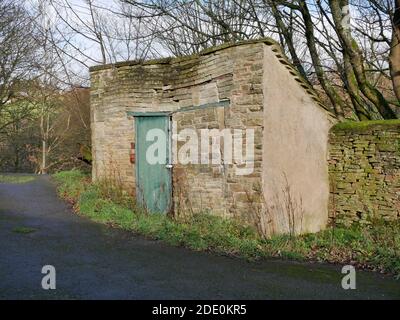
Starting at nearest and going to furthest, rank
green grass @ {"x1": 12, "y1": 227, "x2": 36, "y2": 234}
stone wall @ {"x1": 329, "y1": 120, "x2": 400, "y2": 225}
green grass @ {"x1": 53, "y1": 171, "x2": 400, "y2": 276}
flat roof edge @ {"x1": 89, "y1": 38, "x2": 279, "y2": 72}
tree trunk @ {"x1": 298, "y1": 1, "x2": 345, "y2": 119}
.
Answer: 1. green grass @ {"x1": 53, "y1": 171, "x2": 400, "y2": 276}
2. flat roof edge @ {"x1": 89, "y1": 38, "x2": 279, "y2": 72}
3. green grass @ {"x1": 12, "y1": 227, "x2": 36, "y2": 234}
4. stone wall @ {"x1": 329, "y1": 120, "x2": 400, "y2": 225}
5. tree trunk @ {"x1": 298, "y1": 1, "x2": 345, "y2": 119}

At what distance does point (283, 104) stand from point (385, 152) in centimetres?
274

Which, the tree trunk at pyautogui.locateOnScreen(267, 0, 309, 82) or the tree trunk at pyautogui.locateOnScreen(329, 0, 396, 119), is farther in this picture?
the tree trunk at pyautogui.locateOnScreen(267, 0, 309, 82)

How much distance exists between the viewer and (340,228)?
9.62 m

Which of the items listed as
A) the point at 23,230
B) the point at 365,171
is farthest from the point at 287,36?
the point at 23,230

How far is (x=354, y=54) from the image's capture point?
418 inches

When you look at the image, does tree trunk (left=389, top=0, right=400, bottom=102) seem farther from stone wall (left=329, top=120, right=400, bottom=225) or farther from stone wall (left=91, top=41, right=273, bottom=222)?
stone wall (left=91, top=41, right=273, bottom=222)

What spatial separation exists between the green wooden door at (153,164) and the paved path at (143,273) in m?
1.81

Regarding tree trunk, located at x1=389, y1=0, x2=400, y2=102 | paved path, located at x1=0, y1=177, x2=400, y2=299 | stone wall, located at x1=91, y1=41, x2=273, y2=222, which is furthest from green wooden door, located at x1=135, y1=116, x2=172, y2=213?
tree trunk, located at x1=389, y1=0, x2=400, y2=102

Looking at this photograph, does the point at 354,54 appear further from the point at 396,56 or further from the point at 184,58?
the point at 184,58

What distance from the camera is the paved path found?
4809 mm

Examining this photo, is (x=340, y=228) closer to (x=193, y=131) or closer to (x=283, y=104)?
(x=283, y=104)

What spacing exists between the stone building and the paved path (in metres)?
1.83

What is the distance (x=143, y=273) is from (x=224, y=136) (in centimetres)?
356

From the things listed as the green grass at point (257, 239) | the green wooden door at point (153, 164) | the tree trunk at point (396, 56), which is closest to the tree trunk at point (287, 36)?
the tree trunk at point (396, 56)
